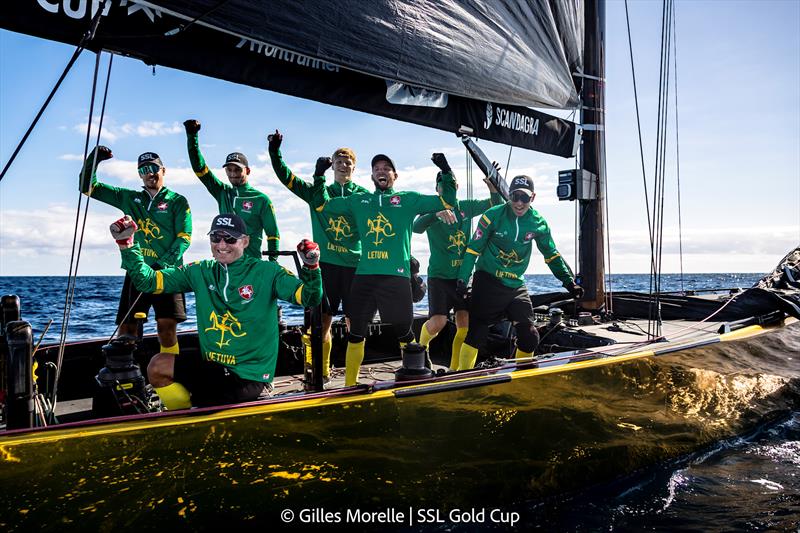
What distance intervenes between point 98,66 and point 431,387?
6.65ft

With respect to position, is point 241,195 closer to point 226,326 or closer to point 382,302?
point 382,302

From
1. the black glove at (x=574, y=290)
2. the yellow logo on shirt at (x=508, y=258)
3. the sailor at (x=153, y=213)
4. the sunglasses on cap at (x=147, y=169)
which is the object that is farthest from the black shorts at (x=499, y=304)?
the sunglasses on cap at (x=147, y=169)

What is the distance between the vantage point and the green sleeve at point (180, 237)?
13.1 feet

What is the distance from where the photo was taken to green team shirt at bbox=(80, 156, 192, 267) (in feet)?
13.3

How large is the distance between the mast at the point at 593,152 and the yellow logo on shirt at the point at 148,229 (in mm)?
3987

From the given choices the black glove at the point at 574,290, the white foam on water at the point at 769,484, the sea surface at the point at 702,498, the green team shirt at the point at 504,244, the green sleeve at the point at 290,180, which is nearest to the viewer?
the sea surface at the point at 702,498

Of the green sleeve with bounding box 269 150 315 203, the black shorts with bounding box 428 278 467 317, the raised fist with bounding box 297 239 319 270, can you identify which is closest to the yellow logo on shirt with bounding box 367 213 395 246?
the green sleeve with bounding box 269 150 315 203

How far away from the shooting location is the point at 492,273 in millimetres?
4305

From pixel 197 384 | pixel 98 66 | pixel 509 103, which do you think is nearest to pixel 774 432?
pixel 509 103

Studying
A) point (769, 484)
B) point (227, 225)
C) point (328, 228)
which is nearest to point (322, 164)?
point (328, 228)

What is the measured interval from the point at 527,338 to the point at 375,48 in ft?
7.51

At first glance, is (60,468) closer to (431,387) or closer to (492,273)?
(431,387)

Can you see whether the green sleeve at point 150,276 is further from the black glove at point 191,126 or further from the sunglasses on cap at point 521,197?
the sunglasses on cap at point 521,197

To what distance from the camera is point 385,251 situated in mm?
Result: 4047
